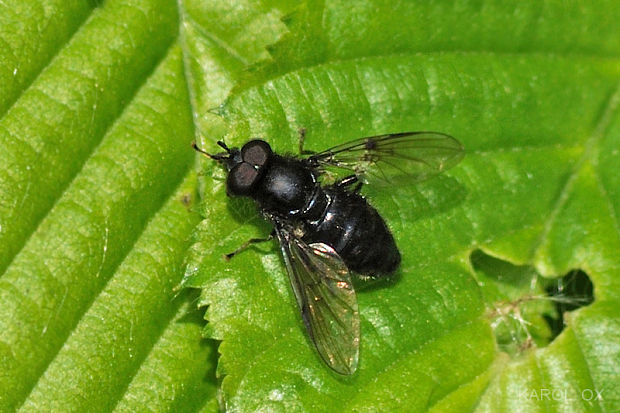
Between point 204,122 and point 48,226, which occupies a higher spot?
point 204,122

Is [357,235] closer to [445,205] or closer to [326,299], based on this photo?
[326,299]

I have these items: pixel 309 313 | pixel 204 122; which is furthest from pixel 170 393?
pixel 204 122

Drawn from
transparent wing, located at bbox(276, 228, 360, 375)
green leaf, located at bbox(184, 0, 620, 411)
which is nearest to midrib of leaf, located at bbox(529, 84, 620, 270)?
green leaf, located at bbox(184, 0, 620, 411)

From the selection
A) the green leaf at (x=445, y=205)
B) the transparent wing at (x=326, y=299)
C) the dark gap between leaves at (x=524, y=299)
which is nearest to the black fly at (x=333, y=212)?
the transparent wing at (x=326, y=299)

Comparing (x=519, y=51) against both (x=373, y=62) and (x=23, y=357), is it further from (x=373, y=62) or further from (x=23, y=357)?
(x=23, y=357)

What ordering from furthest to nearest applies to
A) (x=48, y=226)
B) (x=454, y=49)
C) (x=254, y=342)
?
(x=454, y=49), (x=48, y=226), (x=254, y=342)

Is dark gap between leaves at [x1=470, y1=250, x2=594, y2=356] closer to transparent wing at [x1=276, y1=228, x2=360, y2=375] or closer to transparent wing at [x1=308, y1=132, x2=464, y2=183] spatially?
transparent wing at [x1=308, y1=132, x2=464, y2=183]

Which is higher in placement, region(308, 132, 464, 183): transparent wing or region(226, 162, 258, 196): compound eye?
region(308, 132, 464, 183): transparent wing

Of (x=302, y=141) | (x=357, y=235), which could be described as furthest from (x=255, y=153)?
(x=357, y=235)
